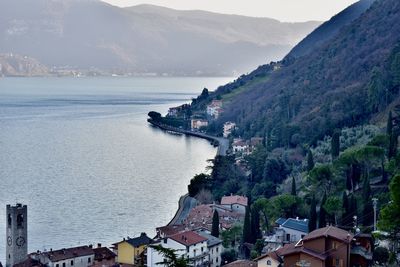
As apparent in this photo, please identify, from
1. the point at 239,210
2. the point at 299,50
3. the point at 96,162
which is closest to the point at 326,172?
the point at 239,210

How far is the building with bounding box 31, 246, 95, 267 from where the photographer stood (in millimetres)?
25516

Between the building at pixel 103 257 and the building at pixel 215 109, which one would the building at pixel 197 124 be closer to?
the building at pixel 215 109

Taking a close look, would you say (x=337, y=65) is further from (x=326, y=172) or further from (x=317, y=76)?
(x=326, y=172)

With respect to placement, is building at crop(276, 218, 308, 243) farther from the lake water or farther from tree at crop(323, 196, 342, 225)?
the lake water

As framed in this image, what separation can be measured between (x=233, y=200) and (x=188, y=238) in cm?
1136

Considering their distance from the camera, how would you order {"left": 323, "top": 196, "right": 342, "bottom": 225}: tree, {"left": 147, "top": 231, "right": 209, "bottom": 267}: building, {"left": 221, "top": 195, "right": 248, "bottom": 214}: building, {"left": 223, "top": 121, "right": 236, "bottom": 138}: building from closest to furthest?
{"left": 147, "top": 231, "right": 209, "bottom": 267}: building
{"left": 323, "top": 196, "right": 342, "bottom": 225}: tree
{"left": 221, "top": 195, "right": 248, "bottom": 214}: building
{"left": 223, "top": 121, "right": 236, "bottom": 138}: building

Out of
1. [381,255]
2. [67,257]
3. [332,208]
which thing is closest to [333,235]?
[381,255]

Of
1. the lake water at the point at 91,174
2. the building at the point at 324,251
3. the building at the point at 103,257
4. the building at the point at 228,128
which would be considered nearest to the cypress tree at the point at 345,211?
the building at the point at 324,251

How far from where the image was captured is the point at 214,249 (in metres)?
26.8

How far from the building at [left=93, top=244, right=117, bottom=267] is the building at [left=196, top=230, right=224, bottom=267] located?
132 inches

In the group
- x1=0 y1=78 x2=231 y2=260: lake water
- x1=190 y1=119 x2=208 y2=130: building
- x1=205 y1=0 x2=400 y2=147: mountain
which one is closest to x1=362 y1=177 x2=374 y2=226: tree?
x1=0 y1=78 x2=231 y2=260: lake water

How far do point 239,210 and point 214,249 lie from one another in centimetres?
921

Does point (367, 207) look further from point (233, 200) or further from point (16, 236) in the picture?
point (16, 236)

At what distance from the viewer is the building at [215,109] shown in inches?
3286
